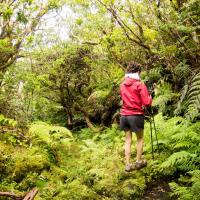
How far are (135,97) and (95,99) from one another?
725 centimetres

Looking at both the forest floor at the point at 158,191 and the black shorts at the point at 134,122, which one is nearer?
the forest floor at the point at 158,191

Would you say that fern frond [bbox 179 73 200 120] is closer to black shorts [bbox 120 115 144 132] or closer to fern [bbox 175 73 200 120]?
fern [bbox 175 73 200 120]

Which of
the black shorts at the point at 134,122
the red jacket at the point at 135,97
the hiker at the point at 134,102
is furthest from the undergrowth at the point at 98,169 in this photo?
the red jacket at the point at 135,97

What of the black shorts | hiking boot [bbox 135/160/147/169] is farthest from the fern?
hiking boot [bbox 135/160/147/169]

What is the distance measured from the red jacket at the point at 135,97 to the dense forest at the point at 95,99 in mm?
941

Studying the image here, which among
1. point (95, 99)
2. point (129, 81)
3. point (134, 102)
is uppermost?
point (129, 81)

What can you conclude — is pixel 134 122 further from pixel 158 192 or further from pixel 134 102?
pixel 158 192

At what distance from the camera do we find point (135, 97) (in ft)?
22.9

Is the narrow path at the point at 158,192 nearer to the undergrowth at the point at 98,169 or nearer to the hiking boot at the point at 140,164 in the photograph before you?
the undergrowth at the point at 98,169

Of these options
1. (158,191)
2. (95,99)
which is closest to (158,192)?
(158,191)

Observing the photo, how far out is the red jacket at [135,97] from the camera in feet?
22.6

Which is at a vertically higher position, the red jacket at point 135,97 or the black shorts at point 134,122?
the red jacket at point 135,97

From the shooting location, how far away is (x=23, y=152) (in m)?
7.79

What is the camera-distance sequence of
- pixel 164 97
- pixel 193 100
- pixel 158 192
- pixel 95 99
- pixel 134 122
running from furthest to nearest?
1. pixel 95 99
2. pixel 164 97
3. pixel 193 100
4. pixel 134 122
5. pixel 158 192
